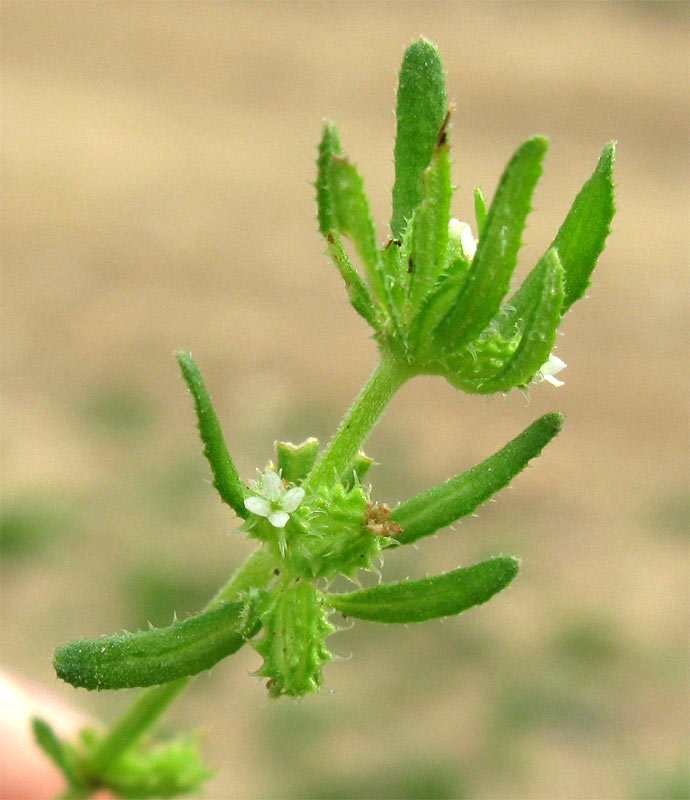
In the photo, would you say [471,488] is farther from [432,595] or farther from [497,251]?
[497,251]

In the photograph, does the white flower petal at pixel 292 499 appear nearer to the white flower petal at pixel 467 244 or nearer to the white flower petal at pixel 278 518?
the white flower petal at pixel 278 518

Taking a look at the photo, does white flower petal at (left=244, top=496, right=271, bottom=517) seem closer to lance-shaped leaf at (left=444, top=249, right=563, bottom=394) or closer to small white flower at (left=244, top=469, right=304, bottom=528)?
small white flower at (left=244, top=469, right=304, bottom=528)

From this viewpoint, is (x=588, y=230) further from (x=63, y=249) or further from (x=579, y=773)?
(x=63, y=249)

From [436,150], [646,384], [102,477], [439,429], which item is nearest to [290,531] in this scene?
[436,150]

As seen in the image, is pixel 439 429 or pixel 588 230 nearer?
pixel 588 230

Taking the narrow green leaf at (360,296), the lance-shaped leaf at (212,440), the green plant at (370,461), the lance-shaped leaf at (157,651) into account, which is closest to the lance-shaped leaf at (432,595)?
the green plant at (370,461)

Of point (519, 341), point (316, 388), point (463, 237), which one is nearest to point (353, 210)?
point (463, 237)
